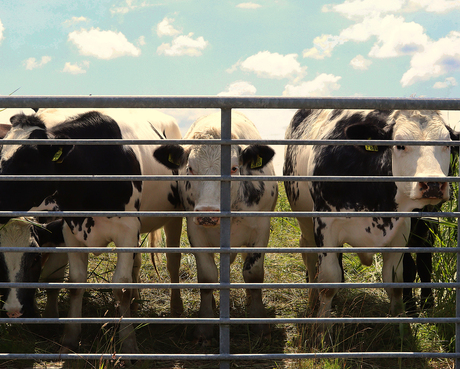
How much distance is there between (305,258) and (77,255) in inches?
116

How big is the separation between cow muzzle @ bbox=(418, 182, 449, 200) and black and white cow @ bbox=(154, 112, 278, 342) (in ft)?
4.70

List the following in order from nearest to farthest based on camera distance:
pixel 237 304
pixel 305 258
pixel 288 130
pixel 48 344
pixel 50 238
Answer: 1. pixel 48 344
2. pixel 50 238
3. pixel 237 304
4. pixel 305 258
5. pixel 288 130

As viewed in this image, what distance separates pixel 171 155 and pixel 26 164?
4.31 ft

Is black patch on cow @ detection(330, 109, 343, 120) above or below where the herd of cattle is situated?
above

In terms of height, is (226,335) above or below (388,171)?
below

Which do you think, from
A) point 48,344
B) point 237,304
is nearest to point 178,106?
point 48,344

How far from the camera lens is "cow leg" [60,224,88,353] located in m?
4.62

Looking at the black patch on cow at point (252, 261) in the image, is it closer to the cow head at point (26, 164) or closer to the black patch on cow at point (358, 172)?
the black patch on cow at point (358, 172)

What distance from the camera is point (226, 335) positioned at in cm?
347

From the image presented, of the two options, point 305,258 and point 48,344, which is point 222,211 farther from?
point 305,258

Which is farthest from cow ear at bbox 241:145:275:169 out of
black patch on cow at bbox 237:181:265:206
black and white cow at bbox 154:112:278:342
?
black patch on cow at bbox 237:181:265:206

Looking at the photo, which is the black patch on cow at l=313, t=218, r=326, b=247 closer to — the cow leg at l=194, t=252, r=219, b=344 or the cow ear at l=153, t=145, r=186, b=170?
the cow leg at l=194, t=252, r=219, b=344

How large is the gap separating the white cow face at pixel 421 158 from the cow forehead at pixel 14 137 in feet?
10.2

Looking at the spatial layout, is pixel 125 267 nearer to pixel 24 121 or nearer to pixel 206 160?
pixel 206 160
